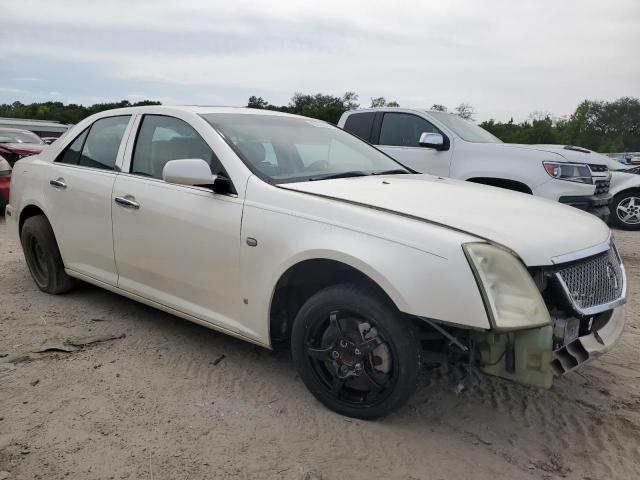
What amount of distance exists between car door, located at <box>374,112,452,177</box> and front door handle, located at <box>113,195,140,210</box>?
4487 mm

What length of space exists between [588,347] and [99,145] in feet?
11.9

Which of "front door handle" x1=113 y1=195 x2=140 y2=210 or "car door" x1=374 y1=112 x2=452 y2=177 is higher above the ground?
"car door" x1=374 y1=112 x2=452 y2=177

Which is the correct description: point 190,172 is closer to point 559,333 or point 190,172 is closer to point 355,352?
point 355,352

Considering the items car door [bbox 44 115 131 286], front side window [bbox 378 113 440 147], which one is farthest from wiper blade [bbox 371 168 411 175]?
front side window [bbox 378 113 440 147]

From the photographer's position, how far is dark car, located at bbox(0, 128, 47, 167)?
11422 millimetres

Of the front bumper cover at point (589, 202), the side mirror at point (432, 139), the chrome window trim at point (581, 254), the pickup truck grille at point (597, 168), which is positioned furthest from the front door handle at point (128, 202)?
the pickup truck grille at point (597, 168)

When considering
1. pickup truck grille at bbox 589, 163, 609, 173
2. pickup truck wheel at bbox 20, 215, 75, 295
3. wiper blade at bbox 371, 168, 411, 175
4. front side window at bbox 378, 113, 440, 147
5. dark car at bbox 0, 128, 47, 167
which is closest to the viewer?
wiper blade at bbox 371, 168, 411, 175

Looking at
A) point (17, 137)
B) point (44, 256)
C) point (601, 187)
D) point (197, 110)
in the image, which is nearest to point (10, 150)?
point (17, 137)

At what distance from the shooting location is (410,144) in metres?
7.62

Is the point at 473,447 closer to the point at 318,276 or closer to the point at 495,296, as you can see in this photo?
the point at 495,296

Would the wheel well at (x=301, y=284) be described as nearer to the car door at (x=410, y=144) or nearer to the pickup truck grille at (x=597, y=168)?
the car door at (x=410, y=144)

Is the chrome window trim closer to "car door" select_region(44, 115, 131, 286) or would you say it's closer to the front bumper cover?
"car door" select_region(44, 115, 131, 286)

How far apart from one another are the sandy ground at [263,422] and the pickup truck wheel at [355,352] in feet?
0.46

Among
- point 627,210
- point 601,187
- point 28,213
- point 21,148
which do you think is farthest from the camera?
point 21,148
